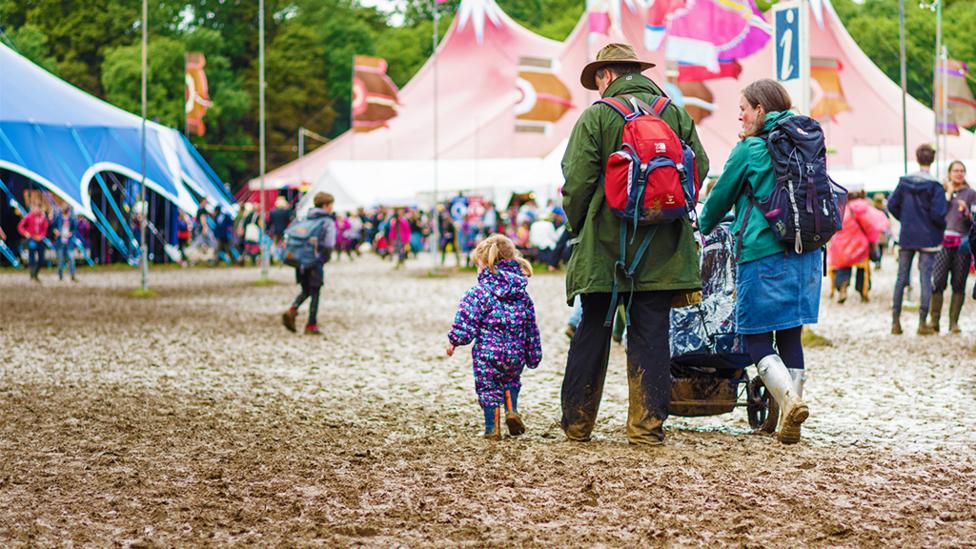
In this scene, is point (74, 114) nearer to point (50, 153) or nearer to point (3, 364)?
point (50, 153)

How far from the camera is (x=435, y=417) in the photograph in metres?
8.27

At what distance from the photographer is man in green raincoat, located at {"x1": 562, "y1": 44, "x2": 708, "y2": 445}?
21.6 feet

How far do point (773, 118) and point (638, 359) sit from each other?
138cm

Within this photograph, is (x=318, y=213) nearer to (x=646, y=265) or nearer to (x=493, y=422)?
(x=493, y=422)

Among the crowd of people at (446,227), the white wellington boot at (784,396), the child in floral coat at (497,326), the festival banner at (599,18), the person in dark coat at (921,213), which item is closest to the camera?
the white wellington boot at (784,396)

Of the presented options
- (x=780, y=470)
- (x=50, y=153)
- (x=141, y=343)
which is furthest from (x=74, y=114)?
(x=780, y=470)

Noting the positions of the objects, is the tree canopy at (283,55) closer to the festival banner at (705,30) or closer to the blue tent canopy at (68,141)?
the blue tent canopy at (68,141)

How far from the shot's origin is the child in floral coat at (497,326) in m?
7.23

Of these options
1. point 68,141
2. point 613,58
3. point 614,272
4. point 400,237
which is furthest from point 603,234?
point 400,237

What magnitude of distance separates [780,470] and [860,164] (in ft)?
118

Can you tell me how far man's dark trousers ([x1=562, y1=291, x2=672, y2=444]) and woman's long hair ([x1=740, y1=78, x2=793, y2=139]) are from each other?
0.97 metres

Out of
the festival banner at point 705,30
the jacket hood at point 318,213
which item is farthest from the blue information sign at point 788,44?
the festival banner at point 705,30

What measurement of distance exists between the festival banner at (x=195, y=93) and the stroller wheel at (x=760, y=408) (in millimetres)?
34800

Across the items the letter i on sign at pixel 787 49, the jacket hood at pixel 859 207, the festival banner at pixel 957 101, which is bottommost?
the jacket hood at pixel 859 207
